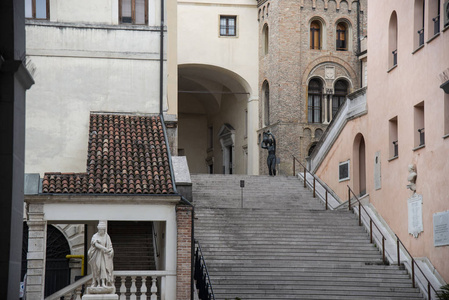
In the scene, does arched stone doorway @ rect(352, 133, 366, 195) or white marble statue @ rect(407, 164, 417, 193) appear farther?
arched stone doorway @ rect(352, 133, 366, 195)

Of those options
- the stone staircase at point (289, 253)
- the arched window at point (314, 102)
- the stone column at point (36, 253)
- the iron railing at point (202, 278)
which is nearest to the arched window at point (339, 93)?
the arched window at point (314, 102)

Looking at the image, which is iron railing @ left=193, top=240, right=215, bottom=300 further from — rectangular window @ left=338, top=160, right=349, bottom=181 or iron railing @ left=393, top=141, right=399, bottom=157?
rectangular window @ left=338, top=160, right=349, bottom=181

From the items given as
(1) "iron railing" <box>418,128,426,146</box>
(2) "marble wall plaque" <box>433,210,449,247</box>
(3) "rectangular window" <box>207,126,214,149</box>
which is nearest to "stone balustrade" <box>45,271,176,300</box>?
(2) "marble wall plaque" <box>433,210,449,247</box>

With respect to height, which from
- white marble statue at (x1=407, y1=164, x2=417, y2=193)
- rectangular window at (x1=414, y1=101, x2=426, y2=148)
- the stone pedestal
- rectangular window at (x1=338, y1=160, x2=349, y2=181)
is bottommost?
the stone pedestal

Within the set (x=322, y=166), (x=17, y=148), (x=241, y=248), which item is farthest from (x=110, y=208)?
(x=322, y=166)

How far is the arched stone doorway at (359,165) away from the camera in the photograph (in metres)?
29.0

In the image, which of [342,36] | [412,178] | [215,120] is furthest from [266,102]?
[412,178]

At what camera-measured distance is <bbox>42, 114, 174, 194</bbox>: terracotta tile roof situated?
808 inches

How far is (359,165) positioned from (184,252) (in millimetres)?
11000

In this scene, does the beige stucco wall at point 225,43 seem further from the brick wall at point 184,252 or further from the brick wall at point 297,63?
the brick wall at point 184,252

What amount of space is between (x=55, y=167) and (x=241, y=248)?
604cm

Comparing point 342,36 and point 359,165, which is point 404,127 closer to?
point 359,165

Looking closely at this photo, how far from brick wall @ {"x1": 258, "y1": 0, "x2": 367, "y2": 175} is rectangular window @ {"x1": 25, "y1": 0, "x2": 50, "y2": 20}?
16520 mm

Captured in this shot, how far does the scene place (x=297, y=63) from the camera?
40.8 m
